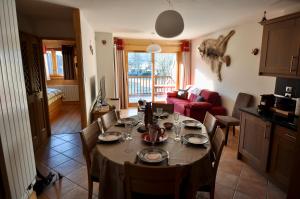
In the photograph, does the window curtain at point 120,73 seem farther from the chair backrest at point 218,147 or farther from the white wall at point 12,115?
the chair backrest at point 218,147

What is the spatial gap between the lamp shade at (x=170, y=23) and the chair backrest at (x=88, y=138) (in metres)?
1.28

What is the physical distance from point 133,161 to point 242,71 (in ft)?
11.3

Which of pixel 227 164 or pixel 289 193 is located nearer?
pixel 289 193

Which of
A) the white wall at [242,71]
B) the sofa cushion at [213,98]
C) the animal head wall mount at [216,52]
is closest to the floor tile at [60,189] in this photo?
the white wall at [242,71]

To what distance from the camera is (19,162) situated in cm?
175

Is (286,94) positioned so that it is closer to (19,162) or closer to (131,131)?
(131,131)

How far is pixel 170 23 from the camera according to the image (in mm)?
1862

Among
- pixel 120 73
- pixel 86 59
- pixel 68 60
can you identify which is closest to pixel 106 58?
pixel 120 73

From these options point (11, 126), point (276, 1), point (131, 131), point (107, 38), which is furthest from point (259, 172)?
point (107, 38)

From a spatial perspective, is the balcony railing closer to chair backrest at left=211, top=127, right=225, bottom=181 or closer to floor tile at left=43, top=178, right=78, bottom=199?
floor tile at left=43, top=178, right=78, bottom=199

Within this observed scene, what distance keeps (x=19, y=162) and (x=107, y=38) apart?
3.83 m

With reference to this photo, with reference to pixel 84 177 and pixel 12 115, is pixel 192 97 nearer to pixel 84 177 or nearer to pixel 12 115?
pixel 84 177

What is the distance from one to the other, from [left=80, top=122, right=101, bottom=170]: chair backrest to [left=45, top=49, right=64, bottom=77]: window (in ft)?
18.4

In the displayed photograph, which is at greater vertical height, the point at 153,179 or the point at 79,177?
the point at 153,179
